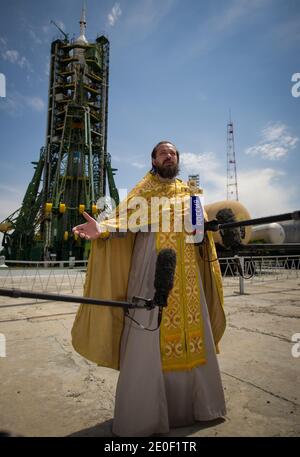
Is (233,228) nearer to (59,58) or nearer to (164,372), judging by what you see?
(164,372)

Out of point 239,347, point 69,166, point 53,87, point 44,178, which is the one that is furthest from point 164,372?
point 53,87

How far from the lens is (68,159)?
93.4 feet

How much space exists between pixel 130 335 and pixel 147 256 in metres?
0.64

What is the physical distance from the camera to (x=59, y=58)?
31781 millimetres

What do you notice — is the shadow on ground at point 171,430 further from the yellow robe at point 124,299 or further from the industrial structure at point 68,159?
the industrial structure at point 68,159

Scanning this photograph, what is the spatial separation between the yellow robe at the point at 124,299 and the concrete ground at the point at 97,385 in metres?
0.54

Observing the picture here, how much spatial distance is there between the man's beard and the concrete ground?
6.86 feet

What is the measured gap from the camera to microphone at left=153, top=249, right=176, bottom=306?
174cm

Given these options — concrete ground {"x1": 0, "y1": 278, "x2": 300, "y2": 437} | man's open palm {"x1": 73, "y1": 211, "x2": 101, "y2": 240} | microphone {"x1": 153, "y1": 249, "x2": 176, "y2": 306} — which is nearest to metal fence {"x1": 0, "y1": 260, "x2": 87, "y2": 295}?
concrete ground {"x1": 0, "y1": 278, "x2": 300, "y2": 437}

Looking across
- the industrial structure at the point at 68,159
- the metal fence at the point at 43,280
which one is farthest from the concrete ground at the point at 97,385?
the industrial structure at the point at 68,159

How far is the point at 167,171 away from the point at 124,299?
1.22 m

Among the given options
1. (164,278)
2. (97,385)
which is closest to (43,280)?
(97,385)

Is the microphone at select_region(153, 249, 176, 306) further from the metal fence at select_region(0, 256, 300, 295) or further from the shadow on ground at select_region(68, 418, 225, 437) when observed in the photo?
the metal fence at select_region(0, 256, 300, 295)

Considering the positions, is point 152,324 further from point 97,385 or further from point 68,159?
point 68,159
